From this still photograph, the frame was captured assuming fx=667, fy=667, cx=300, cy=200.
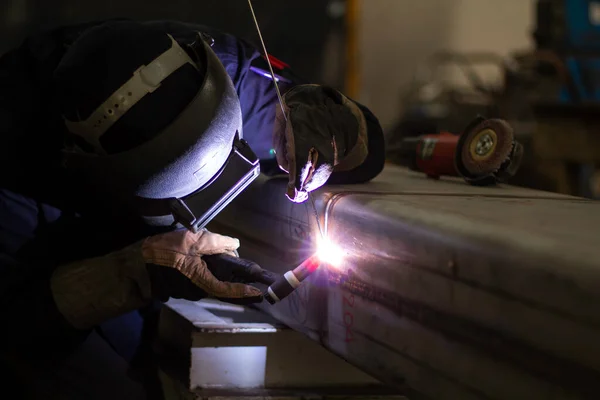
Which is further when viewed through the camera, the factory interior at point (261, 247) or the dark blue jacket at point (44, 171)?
the dark blue jacket at point (44, 171)

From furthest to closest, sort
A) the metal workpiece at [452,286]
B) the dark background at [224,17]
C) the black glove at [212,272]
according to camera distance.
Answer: the dark background at [224,17] < the black glove at [212,272] < the metal workpiece at [452,286]

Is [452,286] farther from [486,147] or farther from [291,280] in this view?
[486,147]

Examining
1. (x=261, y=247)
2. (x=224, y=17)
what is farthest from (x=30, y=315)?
(x=224, y=17)

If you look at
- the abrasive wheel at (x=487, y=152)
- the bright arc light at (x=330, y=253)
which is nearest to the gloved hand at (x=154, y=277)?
the bright arc light at (x=330, y=253)

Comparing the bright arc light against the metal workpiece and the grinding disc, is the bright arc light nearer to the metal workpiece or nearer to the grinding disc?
the metal workpiece

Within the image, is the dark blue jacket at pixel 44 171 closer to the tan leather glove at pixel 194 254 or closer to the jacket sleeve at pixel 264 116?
the jacket sleeve at pixel 264 116

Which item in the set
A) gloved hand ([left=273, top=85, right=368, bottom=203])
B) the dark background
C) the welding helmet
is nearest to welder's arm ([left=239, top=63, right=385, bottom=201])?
gloved hand ([left=273, top=85, right=368, bottom=203])

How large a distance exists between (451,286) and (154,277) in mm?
672

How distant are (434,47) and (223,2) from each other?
2.73 m

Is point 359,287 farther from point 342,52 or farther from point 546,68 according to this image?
point 342,52

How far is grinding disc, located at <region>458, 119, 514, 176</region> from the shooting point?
1471mm

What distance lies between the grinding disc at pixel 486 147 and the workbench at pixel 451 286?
0.10 meters

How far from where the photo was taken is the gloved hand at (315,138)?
117cm

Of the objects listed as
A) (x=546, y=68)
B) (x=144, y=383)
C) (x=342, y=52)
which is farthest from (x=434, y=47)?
(x=144, y=383)
